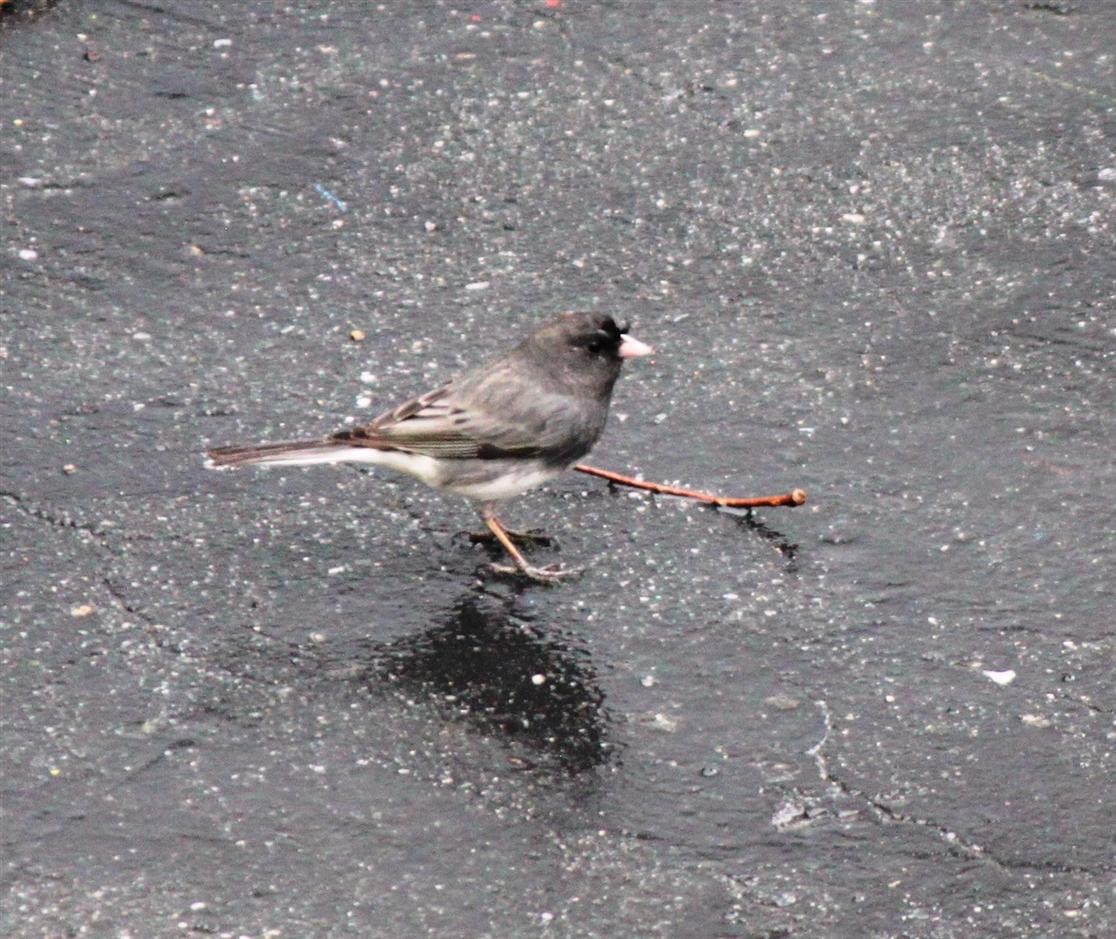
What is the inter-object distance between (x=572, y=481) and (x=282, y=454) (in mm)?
1132

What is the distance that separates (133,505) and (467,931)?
7.01ft

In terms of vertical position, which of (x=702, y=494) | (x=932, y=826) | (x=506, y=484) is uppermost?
(x=506, y=484)

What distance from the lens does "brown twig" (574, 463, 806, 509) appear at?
234 inches

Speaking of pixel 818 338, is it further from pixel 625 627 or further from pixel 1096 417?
pixel 625 627

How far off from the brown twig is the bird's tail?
0.87 meters

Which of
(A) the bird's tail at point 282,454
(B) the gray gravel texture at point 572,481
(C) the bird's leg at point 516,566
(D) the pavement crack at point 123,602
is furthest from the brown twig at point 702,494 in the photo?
(D) the pavement crack at point 123,602

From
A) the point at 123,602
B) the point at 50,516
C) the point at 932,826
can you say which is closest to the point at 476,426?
the point at 123,602

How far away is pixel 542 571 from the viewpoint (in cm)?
573

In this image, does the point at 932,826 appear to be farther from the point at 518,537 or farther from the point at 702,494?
the point at 518,537

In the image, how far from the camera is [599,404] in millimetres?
5832

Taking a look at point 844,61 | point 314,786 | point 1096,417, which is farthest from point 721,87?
point 314,786

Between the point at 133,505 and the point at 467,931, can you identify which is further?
the point at 133,505

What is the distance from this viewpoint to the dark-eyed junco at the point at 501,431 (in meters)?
5.63

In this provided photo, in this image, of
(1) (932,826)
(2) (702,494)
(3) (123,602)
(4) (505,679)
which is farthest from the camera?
(2) (702,494)
